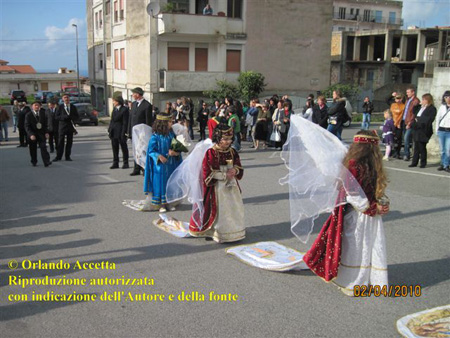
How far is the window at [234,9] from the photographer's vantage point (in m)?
29.6

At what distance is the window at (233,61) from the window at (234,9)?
2294 mm

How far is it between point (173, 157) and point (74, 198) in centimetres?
249

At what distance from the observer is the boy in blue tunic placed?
8.14m

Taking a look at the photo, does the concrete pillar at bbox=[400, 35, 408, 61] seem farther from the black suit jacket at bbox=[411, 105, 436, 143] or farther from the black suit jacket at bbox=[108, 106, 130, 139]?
the black suit jacket at bbox=[108, 106, 130, 139]

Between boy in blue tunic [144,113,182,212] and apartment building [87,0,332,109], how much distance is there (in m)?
19.7

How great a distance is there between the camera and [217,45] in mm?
29531

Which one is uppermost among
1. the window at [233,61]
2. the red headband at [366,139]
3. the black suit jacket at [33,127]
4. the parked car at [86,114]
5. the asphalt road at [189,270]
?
the window at [233,61]

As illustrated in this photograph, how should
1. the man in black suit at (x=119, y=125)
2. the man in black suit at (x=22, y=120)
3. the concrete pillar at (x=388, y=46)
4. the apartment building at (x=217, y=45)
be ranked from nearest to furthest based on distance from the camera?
the man in black suit at (x=119, y=125), the man in black suit at (x=22, y=120), the apartment building at (x=217, y=45), the concrete pillar at (x=388, y=46)

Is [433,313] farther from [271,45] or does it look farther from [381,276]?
[271,45]

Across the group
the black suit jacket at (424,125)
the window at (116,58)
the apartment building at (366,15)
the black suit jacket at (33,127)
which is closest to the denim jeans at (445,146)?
the black suit jacket at (424,125)

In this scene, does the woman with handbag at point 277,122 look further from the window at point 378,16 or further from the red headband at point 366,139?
the window at point 378,16

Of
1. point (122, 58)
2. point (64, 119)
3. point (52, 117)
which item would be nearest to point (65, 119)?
point (64, 119)

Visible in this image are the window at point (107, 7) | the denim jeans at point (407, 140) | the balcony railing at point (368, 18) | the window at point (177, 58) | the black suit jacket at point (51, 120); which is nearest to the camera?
the denim jeans at point (407, 140)

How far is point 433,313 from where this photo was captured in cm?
446
